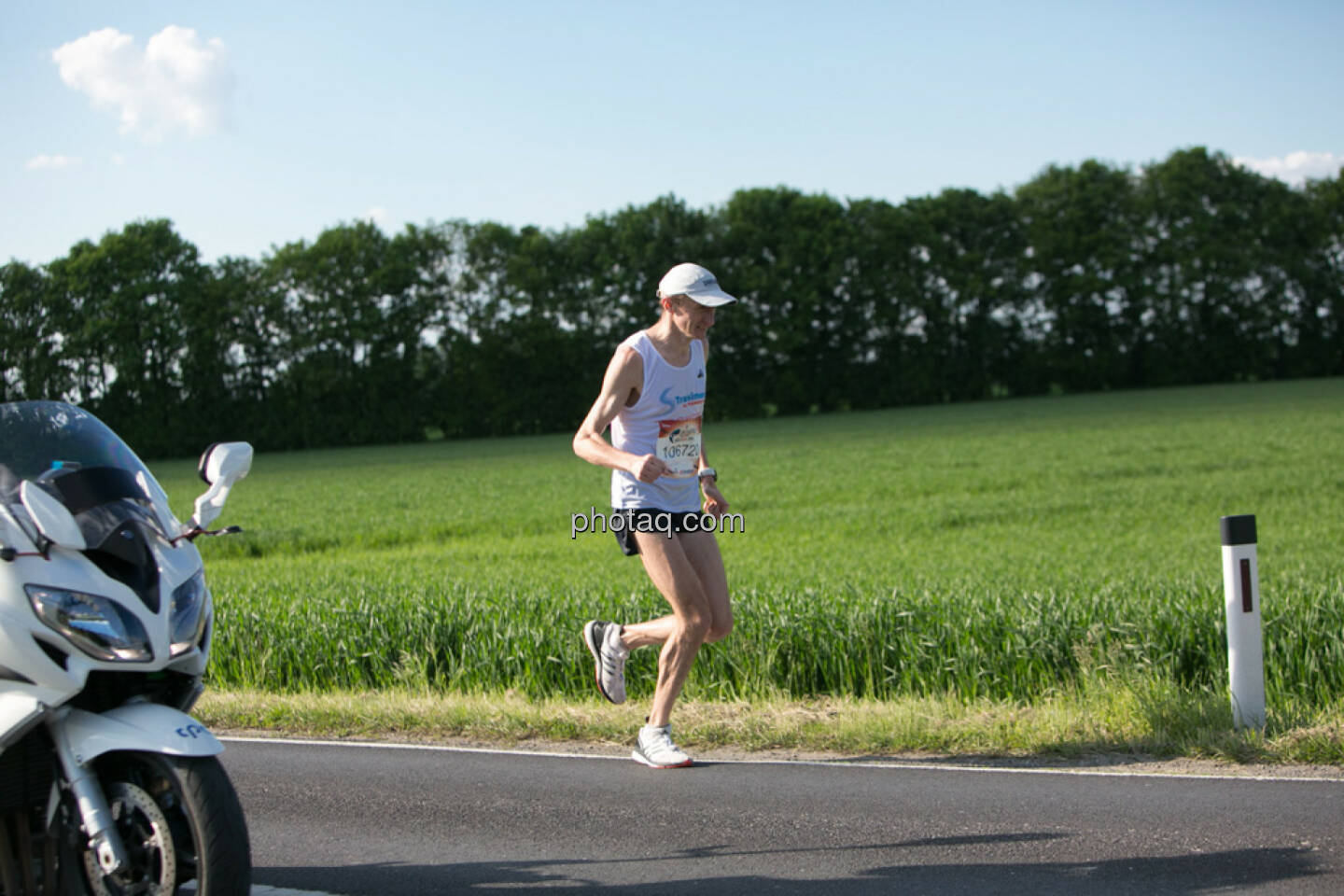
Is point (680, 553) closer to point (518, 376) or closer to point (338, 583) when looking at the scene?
point (338, 583)

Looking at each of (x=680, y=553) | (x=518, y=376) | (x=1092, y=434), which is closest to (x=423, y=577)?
(x=680, y=553)

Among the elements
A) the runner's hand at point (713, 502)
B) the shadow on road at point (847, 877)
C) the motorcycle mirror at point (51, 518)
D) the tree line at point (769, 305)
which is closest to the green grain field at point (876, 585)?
the runner's hand at point (713, 502)

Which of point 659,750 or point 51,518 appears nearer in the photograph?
point 51,518

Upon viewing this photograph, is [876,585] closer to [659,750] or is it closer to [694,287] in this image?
[659,750]

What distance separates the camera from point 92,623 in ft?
10.8

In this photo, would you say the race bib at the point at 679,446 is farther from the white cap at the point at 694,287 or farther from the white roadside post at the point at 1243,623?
the white roadside post at the point at 1243,623

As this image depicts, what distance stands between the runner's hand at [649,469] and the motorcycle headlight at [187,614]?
2040 mm

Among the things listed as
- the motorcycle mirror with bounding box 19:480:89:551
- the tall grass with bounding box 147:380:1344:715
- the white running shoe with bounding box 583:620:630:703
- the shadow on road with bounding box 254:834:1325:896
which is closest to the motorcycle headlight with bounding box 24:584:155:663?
the motorcycle mirror with bounding box 19:480:89:551

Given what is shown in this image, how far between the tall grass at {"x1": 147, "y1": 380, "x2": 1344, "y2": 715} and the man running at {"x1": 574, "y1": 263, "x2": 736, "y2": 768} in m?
1.99

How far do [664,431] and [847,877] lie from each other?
2.23m

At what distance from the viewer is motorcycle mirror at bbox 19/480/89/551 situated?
3279 mm

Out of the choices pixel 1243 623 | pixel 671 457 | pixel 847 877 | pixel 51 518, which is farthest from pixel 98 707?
pixel 1243 623

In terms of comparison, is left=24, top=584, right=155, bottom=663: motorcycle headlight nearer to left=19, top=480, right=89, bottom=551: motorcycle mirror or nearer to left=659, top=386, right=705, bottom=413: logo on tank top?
left=19, top=480, right=89, bottom=551: motorcycle mirror

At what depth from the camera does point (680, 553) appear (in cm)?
570
